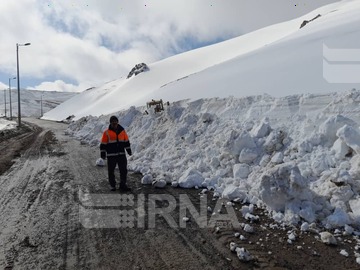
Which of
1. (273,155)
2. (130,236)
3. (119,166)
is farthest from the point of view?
(119,166)

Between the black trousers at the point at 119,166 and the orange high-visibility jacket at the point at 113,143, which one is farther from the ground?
the orange high-visibility jacket at the point at 113,143

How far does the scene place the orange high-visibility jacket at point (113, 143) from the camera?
8188 millimetres

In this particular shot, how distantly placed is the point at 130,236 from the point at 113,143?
3362 mm

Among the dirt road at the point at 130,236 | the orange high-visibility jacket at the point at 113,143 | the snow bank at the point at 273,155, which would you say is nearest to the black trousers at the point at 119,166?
the orange high-visibility jacket at the point at 113,143

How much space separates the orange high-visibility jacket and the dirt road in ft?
2.87

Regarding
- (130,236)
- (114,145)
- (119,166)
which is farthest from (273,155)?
(130,236)

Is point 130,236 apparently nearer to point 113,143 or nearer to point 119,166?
point 119,166

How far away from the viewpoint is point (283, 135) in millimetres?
7973

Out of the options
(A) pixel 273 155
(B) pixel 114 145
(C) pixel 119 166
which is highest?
(B) pixel 114 145

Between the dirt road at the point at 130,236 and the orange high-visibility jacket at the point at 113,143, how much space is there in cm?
87

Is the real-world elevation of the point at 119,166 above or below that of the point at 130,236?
above

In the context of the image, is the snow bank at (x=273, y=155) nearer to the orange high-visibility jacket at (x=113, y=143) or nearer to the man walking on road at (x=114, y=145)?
the man walking on road at (x=114, y=145)

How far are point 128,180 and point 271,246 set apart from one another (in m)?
4.66

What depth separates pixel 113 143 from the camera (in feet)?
26.9
